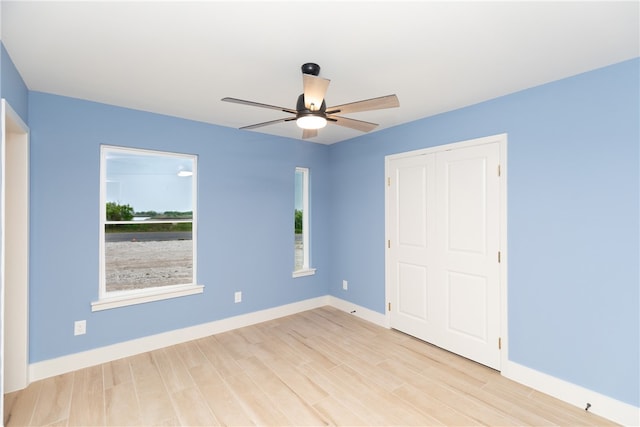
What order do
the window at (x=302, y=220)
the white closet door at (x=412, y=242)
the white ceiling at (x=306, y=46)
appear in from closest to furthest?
the white ceiling at (x=306, y=46) → the white closet door at (x=412, y=242) → the window at (x=302, y=220)

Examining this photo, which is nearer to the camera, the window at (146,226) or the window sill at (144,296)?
the window sill at (144,296)

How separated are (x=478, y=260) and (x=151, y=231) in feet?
11.1

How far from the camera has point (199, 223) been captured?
140 inches

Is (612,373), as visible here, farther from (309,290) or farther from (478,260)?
(309,290)

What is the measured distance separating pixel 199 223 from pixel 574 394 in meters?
3.76

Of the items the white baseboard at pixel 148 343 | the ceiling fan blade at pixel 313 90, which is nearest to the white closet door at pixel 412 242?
the white baseboard at pixel 148 343

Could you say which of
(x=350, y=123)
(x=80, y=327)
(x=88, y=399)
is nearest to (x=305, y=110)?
(x=350, y=123)

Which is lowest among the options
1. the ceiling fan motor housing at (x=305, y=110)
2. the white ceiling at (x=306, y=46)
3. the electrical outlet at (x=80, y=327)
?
the electrical outlet at (x=80, y=327)

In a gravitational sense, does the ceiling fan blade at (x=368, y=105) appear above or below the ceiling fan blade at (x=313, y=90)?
below

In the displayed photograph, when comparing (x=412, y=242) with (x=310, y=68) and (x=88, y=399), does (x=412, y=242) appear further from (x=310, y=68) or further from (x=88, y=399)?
(x=88, y=399)

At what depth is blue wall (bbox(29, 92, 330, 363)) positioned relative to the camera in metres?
2.71

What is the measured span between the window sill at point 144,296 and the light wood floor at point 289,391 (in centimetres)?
53

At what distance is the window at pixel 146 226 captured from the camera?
309cm

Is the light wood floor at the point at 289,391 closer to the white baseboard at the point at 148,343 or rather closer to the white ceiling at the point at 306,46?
the white baseboard at the point at 148,343
